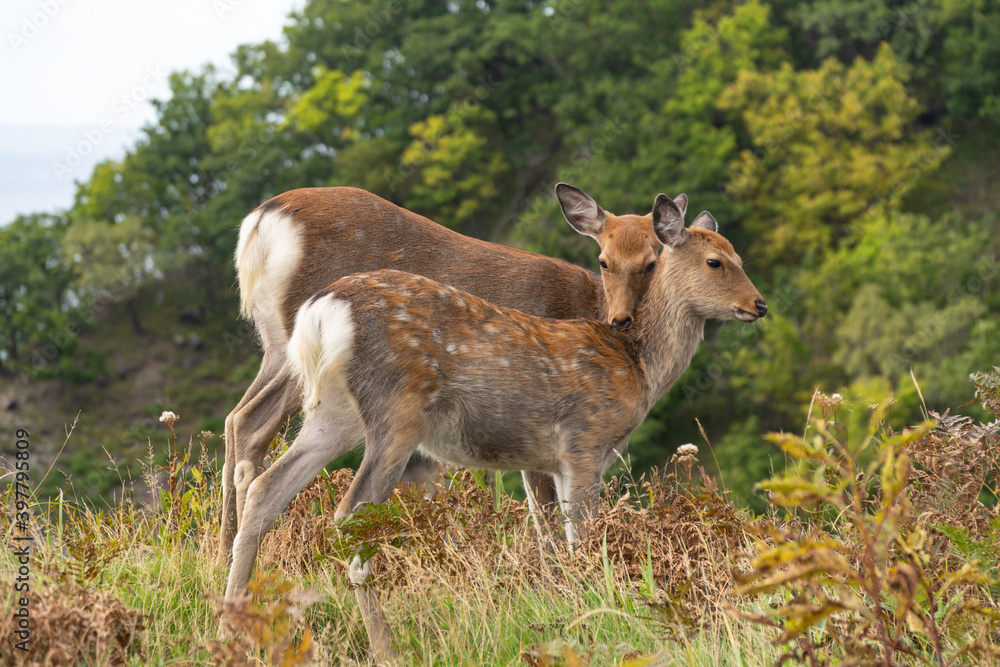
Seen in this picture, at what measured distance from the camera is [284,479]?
4.05 meters

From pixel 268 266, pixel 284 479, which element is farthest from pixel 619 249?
pixel 284 479

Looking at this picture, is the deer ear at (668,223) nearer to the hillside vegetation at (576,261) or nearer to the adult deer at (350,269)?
the adult deer at (350,269)

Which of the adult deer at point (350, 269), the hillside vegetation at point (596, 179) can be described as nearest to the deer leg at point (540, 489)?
the adult deer at point (350, 269)

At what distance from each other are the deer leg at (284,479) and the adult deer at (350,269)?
110 cm

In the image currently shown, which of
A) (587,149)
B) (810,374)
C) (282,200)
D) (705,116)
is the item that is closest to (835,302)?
(810,374)

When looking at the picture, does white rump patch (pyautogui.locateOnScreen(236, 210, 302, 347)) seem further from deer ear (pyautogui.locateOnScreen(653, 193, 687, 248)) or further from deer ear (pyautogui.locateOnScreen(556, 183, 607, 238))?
deer ear (pyautogui.locateOnScreen(653, 193, 687, 248))

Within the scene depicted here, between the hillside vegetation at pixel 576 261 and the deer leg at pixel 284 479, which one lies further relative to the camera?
the deer leg at pixel 284 479

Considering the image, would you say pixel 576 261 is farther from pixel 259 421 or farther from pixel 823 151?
pixel 259 421

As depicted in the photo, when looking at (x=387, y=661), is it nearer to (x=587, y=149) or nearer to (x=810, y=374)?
(x=810, y=374)

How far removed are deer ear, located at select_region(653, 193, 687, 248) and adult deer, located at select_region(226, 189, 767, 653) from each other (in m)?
0.71

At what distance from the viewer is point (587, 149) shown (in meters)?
41.1

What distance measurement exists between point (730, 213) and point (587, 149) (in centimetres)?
739

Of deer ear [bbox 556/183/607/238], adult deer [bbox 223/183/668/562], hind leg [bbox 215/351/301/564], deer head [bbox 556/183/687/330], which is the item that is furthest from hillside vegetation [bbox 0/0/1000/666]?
deer ear [bbox 556/183/607/238]

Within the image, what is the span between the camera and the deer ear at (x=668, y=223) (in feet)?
17.3
